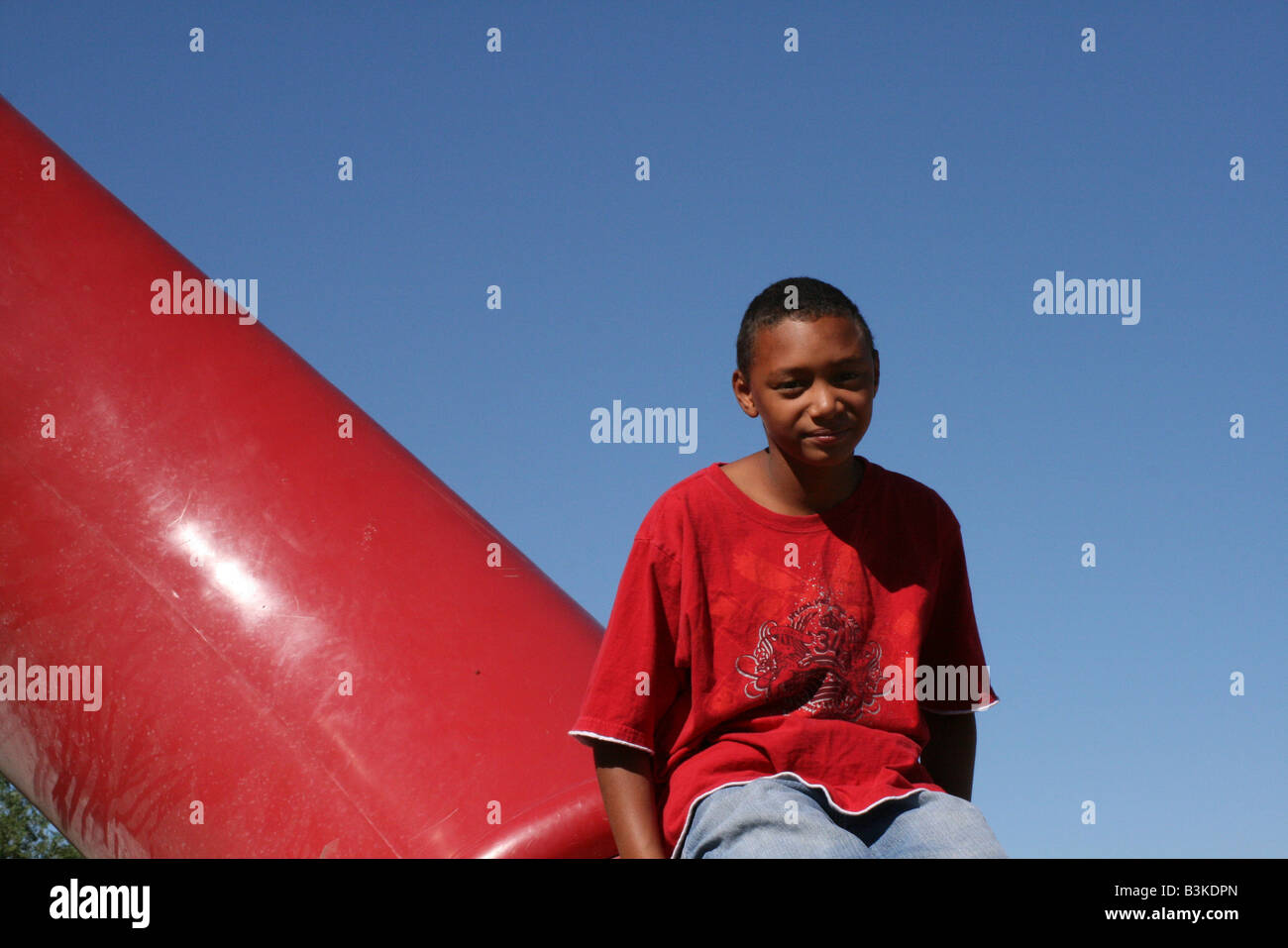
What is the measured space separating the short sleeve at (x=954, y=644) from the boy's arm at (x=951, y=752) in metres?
0.03

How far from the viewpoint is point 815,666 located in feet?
6.66

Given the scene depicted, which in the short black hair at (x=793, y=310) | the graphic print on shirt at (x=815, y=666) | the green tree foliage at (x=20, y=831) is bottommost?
the green tree foliage at (x=20, y=831)

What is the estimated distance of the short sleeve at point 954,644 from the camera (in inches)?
87.9

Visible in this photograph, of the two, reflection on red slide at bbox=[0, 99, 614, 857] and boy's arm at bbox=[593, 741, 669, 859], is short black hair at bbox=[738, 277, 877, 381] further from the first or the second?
reflection on red slide at bbox=[0, 99, 614, 857]

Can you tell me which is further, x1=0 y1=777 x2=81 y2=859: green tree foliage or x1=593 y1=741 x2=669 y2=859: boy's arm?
x1=0 y1=777 x2=81 y2=859: green tree foliage

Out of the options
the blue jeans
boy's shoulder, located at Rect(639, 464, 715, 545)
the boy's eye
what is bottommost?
the blue jeans

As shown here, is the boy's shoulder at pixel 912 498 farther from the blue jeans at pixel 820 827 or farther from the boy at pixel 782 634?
the blue jeans at pixel 820 827

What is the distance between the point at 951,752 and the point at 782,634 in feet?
1.43

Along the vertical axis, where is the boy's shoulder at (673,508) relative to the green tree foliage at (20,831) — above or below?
above

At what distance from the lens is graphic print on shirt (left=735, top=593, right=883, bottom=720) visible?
2.02 metres

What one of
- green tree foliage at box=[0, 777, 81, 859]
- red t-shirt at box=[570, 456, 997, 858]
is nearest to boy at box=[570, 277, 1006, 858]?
red t-shirt at box=[570, 456, 997, 858]

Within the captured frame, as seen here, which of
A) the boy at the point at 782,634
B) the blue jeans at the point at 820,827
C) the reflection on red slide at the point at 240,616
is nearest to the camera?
the blue jeans at the point at 820,827

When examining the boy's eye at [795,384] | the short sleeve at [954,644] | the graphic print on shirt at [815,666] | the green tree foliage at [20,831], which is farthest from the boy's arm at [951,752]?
the green tree foliage at [20,831]
